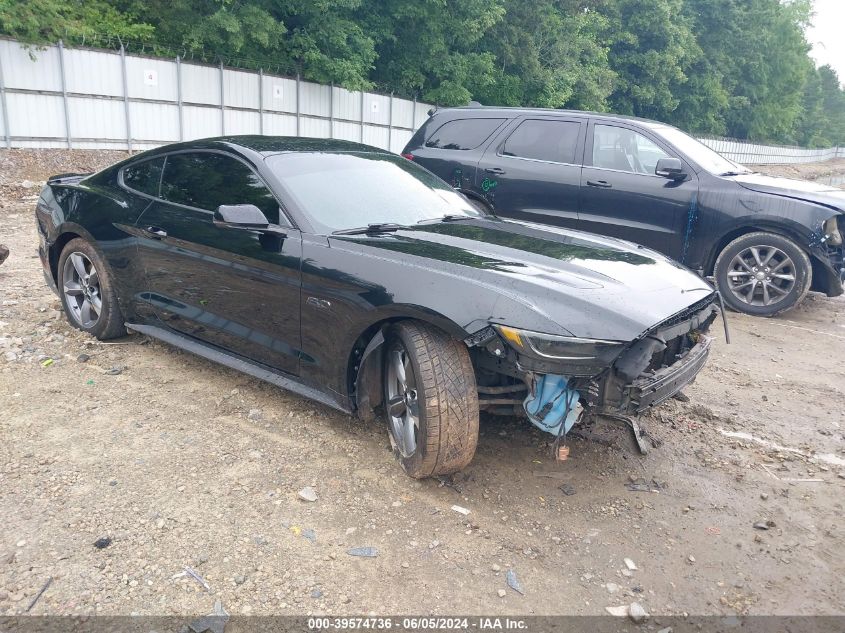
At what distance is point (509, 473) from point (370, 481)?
72 centimetres

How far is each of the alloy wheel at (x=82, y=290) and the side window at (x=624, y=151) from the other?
16.8 ft

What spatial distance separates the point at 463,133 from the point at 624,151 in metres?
1.98

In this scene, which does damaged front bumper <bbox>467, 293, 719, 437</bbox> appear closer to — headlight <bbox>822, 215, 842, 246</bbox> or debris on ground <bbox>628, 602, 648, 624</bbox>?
debris on ground <bbox>628, 602, 648, 624</bbox>

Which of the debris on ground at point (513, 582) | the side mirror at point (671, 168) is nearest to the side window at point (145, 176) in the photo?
the debris on ground at point (513, 582)

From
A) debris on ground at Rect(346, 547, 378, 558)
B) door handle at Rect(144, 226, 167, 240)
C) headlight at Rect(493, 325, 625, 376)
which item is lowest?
debris on ground at Rect(346, 547, 378, 558)

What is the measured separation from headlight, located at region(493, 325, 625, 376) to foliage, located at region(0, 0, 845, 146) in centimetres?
1598

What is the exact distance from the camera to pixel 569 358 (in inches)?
115

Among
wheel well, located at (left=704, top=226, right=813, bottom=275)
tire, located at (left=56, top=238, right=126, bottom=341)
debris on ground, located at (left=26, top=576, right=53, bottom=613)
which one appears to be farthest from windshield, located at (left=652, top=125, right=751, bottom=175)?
debris on ground, located at (left=26, top=576, right=53, bottom=613)

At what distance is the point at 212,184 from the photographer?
426 cm

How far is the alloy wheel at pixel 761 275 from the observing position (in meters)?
6.79

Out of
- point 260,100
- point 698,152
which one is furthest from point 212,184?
point 260,100

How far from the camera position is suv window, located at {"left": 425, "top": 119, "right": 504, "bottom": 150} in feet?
26.6

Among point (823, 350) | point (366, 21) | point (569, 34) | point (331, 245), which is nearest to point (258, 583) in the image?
point (331, 245)

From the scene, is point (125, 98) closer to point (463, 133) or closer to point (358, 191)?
point (463, 133)
